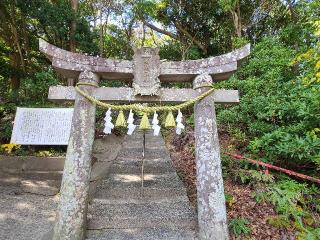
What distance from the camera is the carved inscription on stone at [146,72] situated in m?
4.38

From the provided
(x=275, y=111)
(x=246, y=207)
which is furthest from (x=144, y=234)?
(x=275, y=111)

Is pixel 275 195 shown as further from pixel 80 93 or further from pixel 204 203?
pixel 80 93

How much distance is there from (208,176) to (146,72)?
171 cm

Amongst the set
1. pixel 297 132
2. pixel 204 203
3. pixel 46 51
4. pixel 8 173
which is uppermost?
pixel 46 51

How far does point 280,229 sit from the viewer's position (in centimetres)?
429

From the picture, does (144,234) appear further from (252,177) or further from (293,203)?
(293,203)

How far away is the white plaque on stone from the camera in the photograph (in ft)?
24.4

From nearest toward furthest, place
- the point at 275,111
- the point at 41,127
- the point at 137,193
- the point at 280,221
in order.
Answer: the point at 280,221 → the point at 137,193 → the point at 275,111 → the point at 41,127

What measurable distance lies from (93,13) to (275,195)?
12679 mm

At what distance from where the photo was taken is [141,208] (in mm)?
4754

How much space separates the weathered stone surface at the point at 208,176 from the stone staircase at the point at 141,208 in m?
0.40

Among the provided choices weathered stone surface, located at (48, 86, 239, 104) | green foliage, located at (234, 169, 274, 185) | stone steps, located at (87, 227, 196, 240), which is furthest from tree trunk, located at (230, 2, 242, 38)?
stone steps, located at (87, 227, 196, 240)

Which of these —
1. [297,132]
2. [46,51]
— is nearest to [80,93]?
[46,51]

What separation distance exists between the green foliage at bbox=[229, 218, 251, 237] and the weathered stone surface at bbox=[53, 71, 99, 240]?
6.76ft
